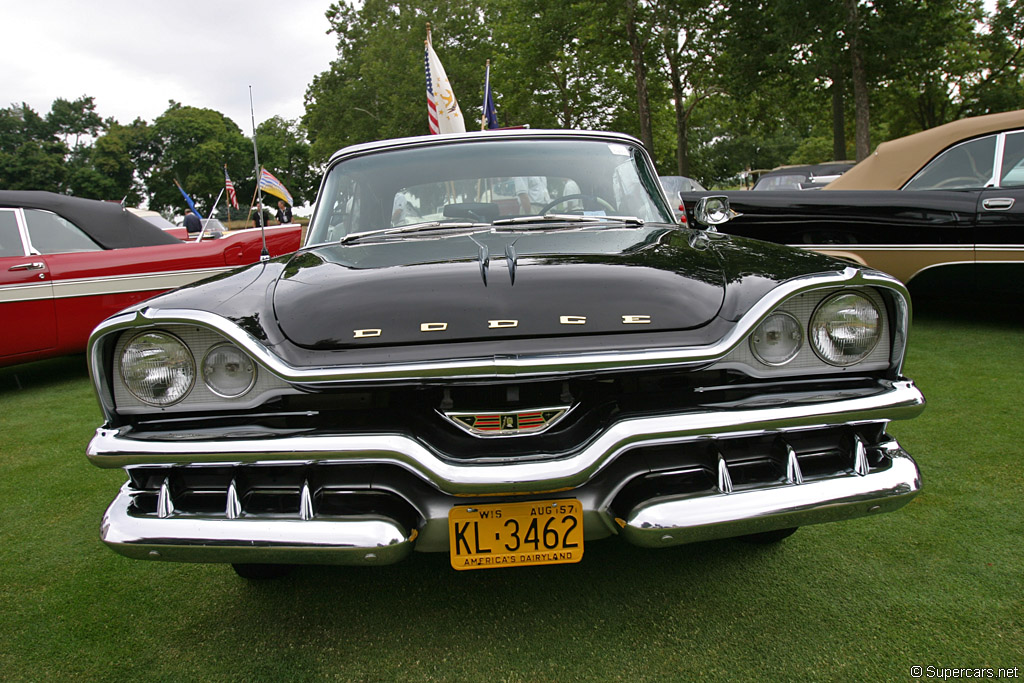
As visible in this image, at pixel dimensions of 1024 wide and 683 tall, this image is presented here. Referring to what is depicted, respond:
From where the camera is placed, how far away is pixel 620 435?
66.2 inches

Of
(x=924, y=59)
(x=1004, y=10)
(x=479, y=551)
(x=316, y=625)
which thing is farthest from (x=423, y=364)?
(x=1004, y=10)

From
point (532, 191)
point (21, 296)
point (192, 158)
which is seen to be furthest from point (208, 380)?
point (192, 158)

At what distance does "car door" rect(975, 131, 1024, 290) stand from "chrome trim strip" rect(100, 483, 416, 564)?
198 inches

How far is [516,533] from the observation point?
1756 mm

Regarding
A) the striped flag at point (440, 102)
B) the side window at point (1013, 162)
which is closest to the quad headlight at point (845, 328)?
the side window at point (1013, 162)

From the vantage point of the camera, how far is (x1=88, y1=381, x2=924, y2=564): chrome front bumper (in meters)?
1.67

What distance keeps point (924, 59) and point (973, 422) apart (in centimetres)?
1692

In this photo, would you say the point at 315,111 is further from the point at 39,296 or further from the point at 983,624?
the point at 983,624

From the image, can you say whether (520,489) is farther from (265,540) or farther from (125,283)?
(125,283)

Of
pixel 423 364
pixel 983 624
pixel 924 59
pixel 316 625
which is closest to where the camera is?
pixel 423 364

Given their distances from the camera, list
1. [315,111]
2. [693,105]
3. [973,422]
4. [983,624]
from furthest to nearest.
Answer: [315,111] → [693,105] → [973,422] → [983,624]

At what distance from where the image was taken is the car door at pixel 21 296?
5066 millimetres

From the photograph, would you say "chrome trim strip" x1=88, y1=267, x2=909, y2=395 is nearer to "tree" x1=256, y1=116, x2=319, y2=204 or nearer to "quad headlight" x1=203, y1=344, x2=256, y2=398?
"quad headlight" x1=203, y1=344, x2=256, y2=398

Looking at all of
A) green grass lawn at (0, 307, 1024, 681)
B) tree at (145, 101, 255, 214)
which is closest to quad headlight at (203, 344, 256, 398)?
green grass lawn at (0, 307, 1024, 681)
